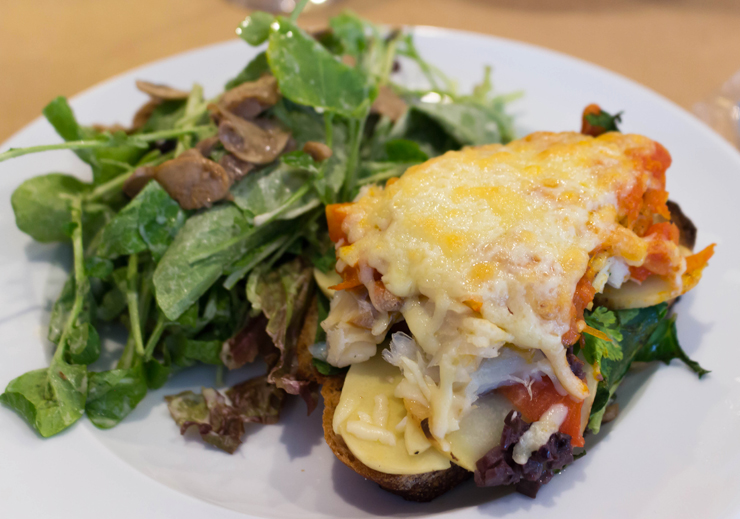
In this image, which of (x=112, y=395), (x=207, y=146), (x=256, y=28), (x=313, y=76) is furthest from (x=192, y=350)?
(x=256, y=28)

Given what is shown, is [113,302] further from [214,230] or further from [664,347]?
[664,347]

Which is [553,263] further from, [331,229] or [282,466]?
[282,466]

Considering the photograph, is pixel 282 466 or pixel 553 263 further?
pixel 282 466

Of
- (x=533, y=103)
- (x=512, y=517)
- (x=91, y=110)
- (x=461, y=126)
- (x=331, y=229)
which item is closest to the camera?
(x=512, y=517)

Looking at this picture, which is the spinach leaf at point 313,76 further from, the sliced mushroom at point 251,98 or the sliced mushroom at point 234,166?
the sliced mushroom at point 234,166

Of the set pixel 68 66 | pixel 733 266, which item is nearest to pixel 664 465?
pixel 733 266

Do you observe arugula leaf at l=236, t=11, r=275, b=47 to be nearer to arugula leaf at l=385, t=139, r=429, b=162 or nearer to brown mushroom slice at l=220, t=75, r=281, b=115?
brown mushroom slice at l=220, t=75, r=281, b=115
